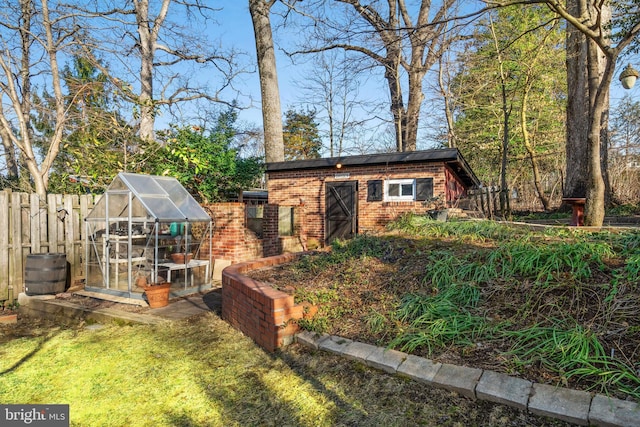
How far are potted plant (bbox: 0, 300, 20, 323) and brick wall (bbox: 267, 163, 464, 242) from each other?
6.67 m

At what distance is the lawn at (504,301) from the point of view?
2.34m

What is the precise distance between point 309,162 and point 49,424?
9.05 m

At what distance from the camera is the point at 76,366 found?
3.35 metres

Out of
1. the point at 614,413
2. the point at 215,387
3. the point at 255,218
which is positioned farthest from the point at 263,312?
the point at 255,218

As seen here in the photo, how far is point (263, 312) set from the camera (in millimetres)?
3521

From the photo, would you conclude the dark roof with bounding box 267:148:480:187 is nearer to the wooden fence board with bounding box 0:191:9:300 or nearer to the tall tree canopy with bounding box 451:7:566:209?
the tall tree canopy with bounding box 451:7:566:209

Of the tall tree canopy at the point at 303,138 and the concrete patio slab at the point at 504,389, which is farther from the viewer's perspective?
the tall tree canopy at the point at 303,138

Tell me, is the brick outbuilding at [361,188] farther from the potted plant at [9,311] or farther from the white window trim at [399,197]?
the potted plant at [9,311]

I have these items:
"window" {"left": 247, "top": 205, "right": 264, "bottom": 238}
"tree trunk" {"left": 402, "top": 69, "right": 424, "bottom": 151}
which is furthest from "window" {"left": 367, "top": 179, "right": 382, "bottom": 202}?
"tree trunk" {"left": 402, "top": 69, "right": 424, "bottom": 151}

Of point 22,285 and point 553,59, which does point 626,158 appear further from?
point 22,285

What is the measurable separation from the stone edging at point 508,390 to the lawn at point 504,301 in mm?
123

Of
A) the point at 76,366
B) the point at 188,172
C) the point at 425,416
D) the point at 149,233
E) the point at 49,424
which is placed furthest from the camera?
the point at 188,172

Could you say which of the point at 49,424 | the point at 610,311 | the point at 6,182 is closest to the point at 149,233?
the point at 49,424

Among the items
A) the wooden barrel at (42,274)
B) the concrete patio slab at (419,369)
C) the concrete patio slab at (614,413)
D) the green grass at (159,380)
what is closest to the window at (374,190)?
the green grass at (159,380)
